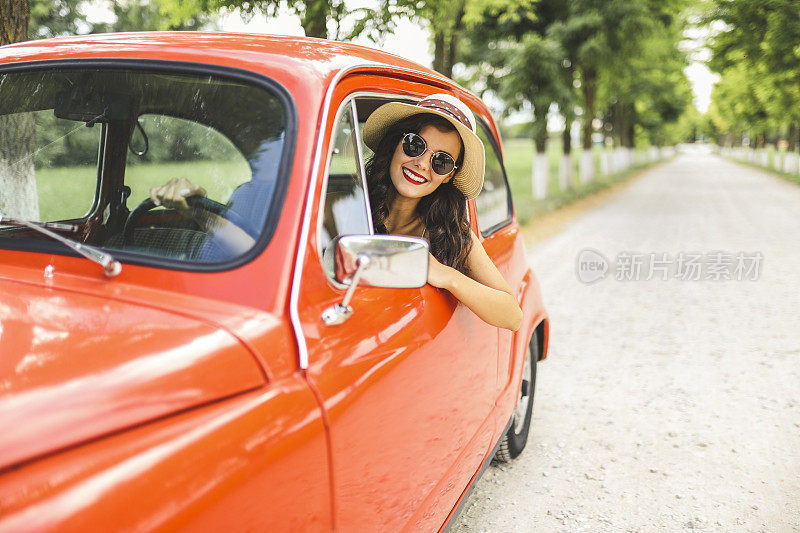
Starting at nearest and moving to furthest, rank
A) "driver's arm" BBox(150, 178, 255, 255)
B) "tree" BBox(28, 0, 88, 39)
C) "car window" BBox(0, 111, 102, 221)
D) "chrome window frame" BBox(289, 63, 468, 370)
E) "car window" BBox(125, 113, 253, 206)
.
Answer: "chrome window frame" BBox(289, 63, 468, 370) → "driver's arm" BBox(150, 178, 255, 255) → "car window" BBox(125, 113, 253, 206) → "car window" BBox(0, 111, 102, 221) → "tree" BBox(28, 0, 88, 39)

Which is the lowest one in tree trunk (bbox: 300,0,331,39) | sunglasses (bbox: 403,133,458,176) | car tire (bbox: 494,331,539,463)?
car tire (bbox: 494,331,539,463)

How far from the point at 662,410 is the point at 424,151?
2973 millimetres

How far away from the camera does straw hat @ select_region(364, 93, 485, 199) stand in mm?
2258

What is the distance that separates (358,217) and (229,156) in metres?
0.41

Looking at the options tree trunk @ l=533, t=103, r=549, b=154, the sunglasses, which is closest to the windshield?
the sunglasses

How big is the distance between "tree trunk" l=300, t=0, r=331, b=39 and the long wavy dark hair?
4987mm

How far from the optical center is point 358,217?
79.4 inches

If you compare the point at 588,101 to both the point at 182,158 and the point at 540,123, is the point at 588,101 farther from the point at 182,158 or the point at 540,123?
the point at 182,158

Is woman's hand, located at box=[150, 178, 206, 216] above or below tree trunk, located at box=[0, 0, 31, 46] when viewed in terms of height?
below

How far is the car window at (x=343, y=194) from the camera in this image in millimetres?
1754

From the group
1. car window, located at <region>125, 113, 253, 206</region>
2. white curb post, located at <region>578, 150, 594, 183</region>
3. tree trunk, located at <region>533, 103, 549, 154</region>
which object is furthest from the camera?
white curb post, located at <region>578, 150, 594, 183</region>

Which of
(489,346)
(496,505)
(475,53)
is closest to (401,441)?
(489,346)

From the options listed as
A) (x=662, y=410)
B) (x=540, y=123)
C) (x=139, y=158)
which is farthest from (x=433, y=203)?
(x=540, y=123)

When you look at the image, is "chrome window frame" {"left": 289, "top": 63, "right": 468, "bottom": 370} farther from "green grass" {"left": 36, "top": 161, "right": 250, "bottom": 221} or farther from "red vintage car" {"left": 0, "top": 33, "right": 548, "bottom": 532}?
"green grass" {"left": 36, "top": 161, "right": 250, "bottom": 221}
